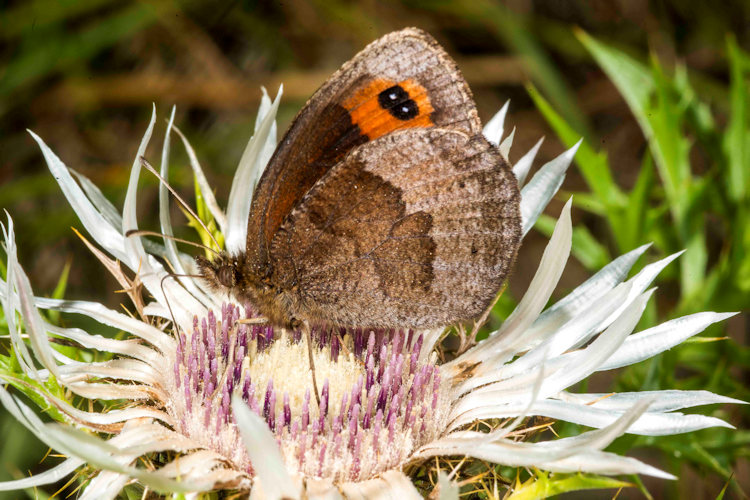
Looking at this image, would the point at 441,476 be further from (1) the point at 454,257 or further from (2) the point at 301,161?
(2) the point at 301,161

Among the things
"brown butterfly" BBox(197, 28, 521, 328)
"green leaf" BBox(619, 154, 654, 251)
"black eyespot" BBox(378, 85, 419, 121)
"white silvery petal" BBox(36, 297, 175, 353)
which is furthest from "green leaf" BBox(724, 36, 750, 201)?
"white silvery petal" BBox(36, 297, 175, 353)

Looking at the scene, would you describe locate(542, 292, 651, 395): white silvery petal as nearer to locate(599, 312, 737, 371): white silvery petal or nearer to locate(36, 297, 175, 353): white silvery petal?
locate(599, 312, 737, 371): white silvery petal

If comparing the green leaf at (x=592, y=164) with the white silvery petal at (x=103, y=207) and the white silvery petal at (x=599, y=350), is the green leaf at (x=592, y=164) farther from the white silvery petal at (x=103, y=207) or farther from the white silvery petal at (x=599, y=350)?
the white silvery petal at (x=103, y=207)

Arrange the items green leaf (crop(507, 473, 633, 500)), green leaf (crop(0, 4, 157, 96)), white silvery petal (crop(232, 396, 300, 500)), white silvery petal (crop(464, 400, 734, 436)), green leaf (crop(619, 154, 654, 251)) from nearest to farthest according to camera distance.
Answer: white silvery petal (crop(232, 396, 300, 500)), green leaf (crop(507, 473, 633, 500)), white silvery petal (crop(464, 400, 734, 436)), green leaf (crop(619, 154, 654, 251)), green leaf (crop(0, 4, 157, 96))

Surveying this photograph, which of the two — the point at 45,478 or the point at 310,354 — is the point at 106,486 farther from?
the point at 310,354

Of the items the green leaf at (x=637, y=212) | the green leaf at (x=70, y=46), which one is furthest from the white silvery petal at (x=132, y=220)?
the green leaf at (x=70, y=46)

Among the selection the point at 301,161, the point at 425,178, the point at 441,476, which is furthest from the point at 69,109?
the point at 441,476
